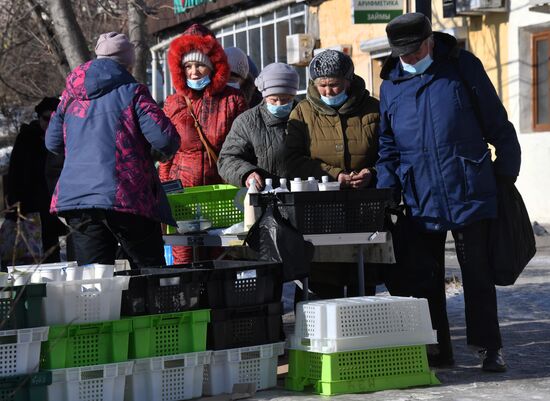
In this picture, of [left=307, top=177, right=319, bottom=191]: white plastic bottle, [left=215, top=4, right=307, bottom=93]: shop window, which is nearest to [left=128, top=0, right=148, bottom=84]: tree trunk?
[left=307, top=177, right=319, bottom=191]: white plastic bottle

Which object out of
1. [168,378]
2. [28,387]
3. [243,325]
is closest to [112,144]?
[243,325]

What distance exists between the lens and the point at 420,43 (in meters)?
7.74

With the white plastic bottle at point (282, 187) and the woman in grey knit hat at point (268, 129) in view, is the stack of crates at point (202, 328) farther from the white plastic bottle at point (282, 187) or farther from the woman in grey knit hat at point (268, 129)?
the woman in grey knit hat at point (268, 129)

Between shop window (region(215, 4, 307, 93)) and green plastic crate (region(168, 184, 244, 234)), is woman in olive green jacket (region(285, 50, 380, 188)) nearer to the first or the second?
green plastic crate (region(168, 184, 244, 234))

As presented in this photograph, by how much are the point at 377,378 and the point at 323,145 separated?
1611mm

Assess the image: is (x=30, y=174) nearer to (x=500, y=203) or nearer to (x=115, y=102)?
(x=115, y=102)

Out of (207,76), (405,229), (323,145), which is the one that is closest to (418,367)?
(405,229)

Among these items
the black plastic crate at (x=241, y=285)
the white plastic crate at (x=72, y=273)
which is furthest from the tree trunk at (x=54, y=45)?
the white plastic crate at (x=72, y=273)

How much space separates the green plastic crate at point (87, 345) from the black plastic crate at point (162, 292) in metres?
0.16

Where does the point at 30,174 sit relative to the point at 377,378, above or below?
above

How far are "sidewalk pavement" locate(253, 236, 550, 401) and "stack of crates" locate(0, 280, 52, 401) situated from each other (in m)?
1.19

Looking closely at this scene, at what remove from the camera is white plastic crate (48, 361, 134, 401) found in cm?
670

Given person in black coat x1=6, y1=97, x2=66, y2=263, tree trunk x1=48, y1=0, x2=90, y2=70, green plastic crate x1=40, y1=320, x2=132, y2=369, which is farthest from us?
tree trunk x1=48, y1=0, x2=90, y2=70

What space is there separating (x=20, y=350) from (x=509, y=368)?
2.85 metres
